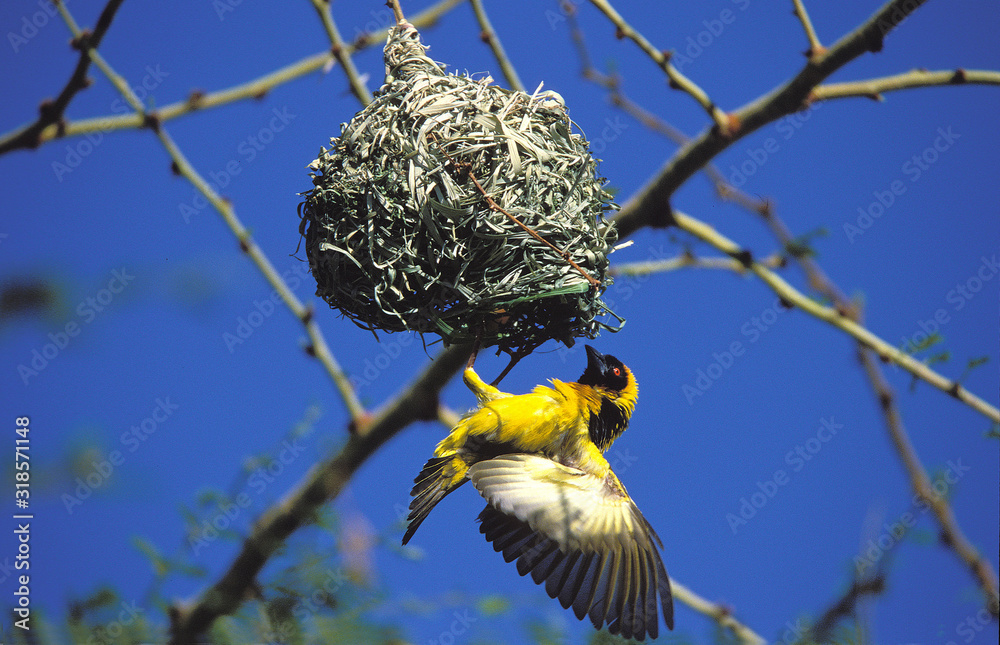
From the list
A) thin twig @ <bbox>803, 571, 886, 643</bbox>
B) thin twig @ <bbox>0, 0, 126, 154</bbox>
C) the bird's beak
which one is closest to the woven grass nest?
the bird's beak

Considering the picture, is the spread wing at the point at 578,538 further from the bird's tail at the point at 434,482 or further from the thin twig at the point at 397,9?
the thin twig at the point at 397,9

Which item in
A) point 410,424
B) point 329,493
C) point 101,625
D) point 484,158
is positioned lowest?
point 101,625

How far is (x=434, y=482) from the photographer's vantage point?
3037 millimetres

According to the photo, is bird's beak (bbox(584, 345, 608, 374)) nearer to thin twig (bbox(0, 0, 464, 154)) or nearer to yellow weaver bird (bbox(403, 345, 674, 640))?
yellow weaver bird (bbox(403, 345, 674, 640))

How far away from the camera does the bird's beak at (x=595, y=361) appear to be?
328 centimetres

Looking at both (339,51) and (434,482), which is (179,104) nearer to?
(339,51)

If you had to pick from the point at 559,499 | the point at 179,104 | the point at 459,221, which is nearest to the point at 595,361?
the point at 559,499

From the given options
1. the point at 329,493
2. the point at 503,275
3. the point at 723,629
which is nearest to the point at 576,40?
the point at 503,275

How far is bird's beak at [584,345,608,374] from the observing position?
Answer: 10.8 ft

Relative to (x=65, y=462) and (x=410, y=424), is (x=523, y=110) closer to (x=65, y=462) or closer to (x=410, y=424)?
(x=410, y=424)

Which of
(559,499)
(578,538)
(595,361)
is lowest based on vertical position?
(578,538)

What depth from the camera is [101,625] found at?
3.37m

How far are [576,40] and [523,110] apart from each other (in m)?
1.62

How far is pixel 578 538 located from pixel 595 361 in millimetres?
743
